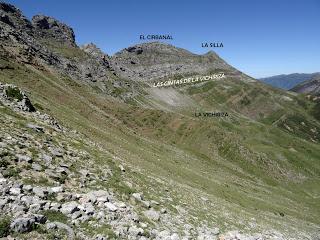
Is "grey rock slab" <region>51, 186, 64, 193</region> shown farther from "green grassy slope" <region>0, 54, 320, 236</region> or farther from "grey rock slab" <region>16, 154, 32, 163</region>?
"green grassy slope" <region>0, 54, 320, 236</region>

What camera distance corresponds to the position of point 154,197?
2908 cm

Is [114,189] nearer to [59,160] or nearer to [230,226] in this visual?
[59,160]

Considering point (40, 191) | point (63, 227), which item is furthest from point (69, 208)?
point (40, 191)

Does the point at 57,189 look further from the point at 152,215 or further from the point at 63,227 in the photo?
the point at 152,215

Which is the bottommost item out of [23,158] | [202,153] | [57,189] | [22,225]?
[202,153]

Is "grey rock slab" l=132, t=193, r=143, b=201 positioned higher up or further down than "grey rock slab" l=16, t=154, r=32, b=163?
further down

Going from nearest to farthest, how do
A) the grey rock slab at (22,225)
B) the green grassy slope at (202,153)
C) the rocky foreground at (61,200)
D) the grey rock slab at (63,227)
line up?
1. the grey rock slab at (22,225)
2. the grey rock slab at (63,227)
3. the rocky foreground at (61,200)
4. the green grassy slope at (202,153)

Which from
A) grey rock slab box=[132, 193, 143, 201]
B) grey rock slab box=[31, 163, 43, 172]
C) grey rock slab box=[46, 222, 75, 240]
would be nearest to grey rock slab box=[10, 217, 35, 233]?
grey rock slab box=[46, 222, 75, 240]

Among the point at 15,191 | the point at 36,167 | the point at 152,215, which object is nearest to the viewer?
the point at 15,191

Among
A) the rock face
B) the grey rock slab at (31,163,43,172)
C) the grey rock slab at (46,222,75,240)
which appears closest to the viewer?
the grey rock slab at (46,222,75,240)

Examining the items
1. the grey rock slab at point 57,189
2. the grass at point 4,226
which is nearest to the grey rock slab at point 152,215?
the grey rock slab at point 57,189

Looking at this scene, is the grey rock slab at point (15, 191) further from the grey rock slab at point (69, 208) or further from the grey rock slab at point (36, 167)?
the grey rock slab at point (36, 167)

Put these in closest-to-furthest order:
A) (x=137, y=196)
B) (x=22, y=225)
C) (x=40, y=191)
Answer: (x=22, y=225) < (x=40, y=191) < (x=137, y=196)

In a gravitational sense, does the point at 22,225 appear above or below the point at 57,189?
below
